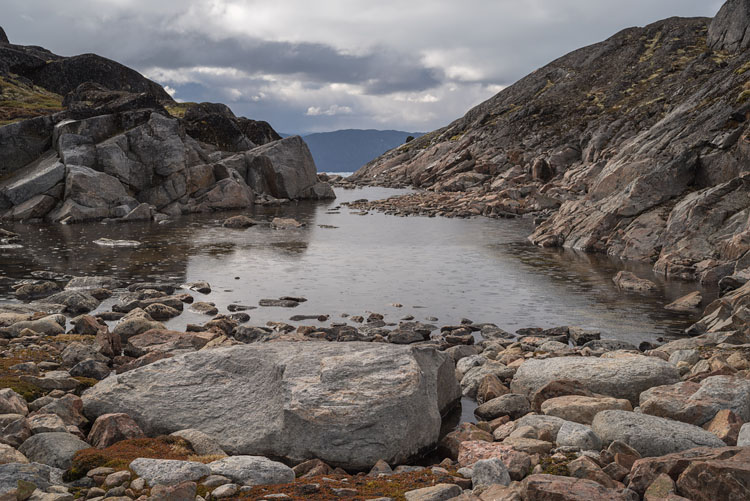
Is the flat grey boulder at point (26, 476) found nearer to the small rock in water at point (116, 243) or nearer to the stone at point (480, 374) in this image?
the stone at point (480, 374)

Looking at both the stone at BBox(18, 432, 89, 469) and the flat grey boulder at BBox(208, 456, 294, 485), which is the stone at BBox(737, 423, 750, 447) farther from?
the stone at BBox(18, 432, 89, 469)

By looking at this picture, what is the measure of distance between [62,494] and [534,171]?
93707 mm

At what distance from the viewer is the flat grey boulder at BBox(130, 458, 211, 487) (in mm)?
8594

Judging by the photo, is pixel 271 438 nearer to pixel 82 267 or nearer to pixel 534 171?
pixel 82 267

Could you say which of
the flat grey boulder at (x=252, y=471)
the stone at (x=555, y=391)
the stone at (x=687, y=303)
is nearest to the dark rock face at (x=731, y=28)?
the stone at (x=687, y=303)

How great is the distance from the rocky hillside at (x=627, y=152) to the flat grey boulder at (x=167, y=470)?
28.5 m

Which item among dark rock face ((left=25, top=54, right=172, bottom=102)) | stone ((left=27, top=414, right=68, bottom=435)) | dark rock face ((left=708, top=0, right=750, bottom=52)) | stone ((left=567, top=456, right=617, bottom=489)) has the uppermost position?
dark rock face ((left=708, top=0, right=750, bottom=52))

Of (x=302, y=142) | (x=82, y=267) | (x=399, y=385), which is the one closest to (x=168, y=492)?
(x=399, y=385)

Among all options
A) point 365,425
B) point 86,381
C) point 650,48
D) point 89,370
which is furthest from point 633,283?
point 650,48

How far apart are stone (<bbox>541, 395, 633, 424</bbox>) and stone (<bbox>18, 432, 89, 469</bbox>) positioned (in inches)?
345

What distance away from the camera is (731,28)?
117625 millimetres

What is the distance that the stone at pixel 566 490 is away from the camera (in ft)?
25.4

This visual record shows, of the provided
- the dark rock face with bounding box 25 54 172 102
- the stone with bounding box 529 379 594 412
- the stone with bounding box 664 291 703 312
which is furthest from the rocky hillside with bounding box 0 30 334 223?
the stone with bounding box 529 379 594 412

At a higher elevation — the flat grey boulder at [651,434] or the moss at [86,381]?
the flat grey boulder at [651,434]
